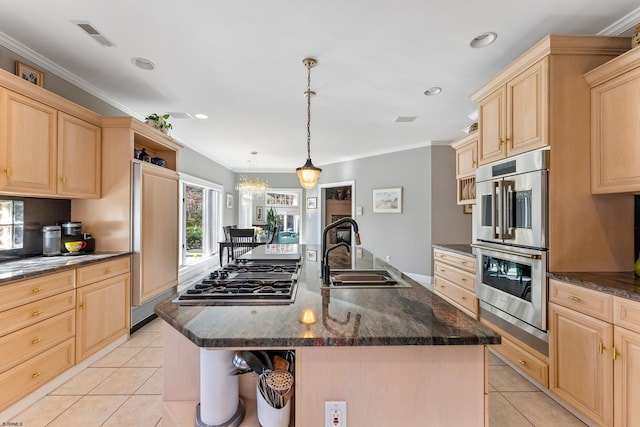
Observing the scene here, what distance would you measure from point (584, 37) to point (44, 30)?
3743mm

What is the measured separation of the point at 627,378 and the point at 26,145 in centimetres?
402

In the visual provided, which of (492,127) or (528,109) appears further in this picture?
(492,127)

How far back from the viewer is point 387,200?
6113mm

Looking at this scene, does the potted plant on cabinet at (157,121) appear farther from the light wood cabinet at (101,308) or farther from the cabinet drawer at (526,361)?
the cabinet drawer at (526,361)

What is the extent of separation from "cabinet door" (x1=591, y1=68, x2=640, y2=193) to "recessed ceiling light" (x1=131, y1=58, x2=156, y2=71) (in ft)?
11.2

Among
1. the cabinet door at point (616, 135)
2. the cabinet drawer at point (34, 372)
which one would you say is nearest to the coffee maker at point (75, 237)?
the cabinet drawer at point (34, 372)

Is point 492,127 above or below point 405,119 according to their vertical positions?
below

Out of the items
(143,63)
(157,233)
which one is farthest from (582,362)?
(143,63)

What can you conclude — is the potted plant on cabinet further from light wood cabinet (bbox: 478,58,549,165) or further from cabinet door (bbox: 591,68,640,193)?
cabinet door (bbox: 591,68,640,193)

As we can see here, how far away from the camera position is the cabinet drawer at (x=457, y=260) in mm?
2972

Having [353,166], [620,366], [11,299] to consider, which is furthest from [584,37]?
[353,166]

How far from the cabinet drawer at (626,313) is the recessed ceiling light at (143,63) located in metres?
3.68

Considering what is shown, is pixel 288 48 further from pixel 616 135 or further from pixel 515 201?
pixel 616 135

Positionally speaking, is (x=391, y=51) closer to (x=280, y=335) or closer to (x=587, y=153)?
(x=587, y=153)
